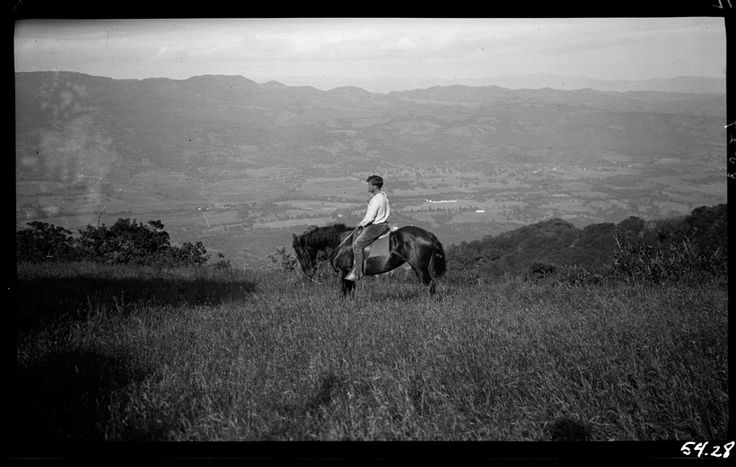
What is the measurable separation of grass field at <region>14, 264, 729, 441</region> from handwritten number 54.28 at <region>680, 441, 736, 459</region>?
0.89 feet

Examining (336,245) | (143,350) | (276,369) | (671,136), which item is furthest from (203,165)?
(671,136)

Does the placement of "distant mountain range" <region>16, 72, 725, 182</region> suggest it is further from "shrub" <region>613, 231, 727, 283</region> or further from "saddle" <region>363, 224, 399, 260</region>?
"saddle" <region>363, 224, 399, 260</region>

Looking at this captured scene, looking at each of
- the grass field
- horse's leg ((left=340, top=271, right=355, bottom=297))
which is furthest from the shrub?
horse's leg ((left=340, top=271, right=355, bottom=297))

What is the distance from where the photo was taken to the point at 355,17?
3.58 meters

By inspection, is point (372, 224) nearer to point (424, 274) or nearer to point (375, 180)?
point (375, 180)

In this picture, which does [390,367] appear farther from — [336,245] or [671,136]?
[671,136]

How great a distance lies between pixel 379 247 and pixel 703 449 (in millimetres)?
6337

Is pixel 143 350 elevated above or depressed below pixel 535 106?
below

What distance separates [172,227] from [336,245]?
8366mm

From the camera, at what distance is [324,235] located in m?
10.2

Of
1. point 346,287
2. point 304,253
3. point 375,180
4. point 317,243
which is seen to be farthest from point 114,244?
point 375,180

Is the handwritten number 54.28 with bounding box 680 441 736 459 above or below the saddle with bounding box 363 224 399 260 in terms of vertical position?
below

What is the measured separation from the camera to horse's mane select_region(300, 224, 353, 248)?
33.2ft

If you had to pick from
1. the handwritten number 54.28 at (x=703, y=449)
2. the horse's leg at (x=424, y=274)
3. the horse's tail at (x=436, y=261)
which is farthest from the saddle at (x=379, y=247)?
the handwritten number 54.28 at (x=703, y=449)
